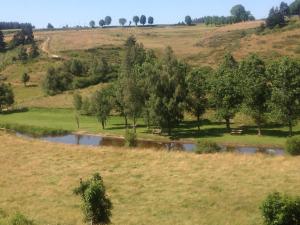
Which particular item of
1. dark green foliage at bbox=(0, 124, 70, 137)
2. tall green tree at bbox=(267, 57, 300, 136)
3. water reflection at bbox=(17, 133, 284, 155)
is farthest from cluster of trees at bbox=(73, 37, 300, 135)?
dark green foliage at bbox=(0, 124, 70, 137)

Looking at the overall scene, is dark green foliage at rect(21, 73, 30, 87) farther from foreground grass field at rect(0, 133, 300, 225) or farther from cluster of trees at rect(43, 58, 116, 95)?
foreground grass field at rect(0, 133, 300, 225)

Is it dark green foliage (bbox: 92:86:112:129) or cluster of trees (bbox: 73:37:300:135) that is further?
dark green foliage (bbox: 92:86:112:129)

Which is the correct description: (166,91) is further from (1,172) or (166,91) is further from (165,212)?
(165,212)

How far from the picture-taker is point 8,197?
42.4 meters

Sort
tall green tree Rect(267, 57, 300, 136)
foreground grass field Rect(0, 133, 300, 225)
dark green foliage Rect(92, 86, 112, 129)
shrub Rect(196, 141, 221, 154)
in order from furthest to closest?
dark green foliage Rect(92, 86, 112, 129) → tall green tree Rect(267, 57, 300, 136) → shrub Rect(196, 141, 221, 154) → foreground grass field Rect(0, 133, 300, 225)

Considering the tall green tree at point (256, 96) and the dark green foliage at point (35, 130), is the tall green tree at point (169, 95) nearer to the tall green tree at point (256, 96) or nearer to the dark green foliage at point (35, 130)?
the tall green tree at point (256, 96)

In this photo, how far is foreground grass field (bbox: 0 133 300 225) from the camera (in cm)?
3588

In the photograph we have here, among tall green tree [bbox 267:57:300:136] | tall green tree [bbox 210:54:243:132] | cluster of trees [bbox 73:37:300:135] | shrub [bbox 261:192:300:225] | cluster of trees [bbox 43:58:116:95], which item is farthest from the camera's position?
cluster of trees [bbox 43:58:116:95]

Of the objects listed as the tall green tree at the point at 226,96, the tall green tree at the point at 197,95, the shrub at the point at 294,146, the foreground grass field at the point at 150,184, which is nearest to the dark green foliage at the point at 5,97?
the tall green tree at the point at 197,95

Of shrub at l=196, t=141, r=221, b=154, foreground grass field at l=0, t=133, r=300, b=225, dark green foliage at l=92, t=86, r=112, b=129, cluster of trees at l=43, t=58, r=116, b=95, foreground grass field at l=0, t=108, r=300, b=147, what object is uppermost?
cluster of trees at l=43, t=58, r=116, b=95

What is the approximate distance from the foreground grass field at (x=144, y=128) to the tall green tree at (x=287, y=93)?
10.6ft

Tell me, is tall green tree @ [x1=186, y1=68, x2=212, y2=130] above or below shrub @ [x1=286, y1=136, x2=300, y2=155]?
above

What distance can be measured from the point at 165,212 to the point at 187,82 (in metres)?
57.3

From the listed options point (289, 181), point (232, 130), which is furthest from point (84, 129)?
point (289, 181)
